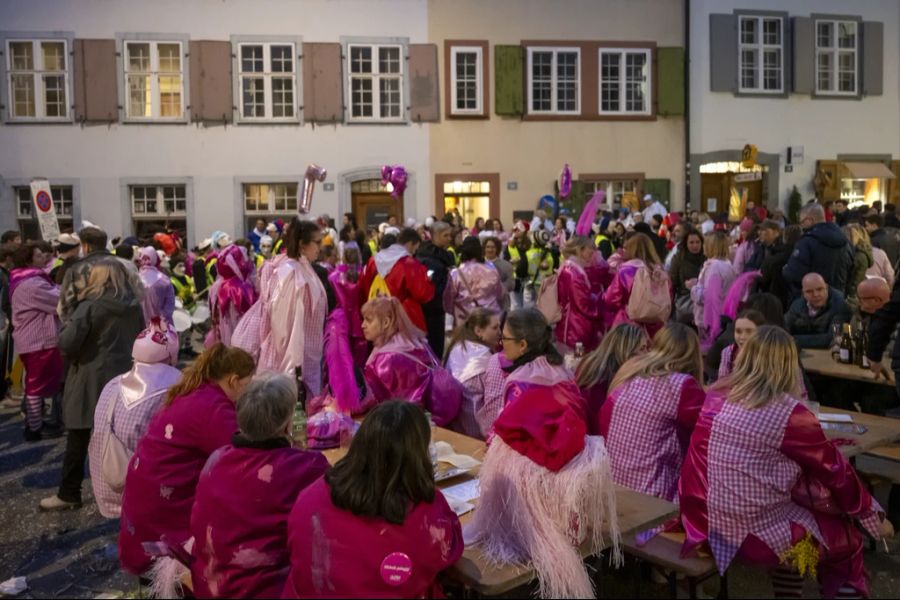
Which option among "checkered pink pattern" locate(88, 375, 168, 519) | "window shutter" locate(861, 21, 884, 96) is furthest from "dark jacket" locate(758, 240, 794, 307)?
"window shutter" locate(861, 21, 884, 96)

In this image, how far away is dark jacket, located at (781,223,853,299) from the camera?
749 cm

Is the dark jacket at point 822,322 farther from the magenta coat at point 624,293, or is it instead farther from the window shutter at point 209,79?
the window shutter at point 209,79

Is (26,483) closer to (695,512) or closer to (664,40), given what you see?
(695,512)

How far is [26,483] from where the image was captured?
6.29 m

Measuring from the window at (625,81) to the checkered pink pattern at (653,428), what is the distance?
1632cm

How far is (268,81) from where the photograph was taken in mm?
18359

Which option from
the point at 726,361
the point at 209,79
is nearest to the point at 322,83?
the point at 209,79

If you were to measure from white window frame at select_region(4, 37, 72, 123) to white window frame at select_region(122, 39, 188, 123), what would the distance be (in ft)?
3.68

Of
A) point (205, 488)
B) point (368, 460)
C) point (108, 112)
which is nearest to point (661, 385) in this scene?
point (368, 460)

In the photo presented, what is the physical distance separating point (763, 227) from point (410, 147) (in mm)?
11432

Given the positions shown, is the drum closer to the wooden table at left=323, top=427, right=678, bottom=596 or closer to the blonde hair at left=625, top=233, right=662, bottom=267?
the blonde hair at left=625, top=233, right=662, bottom=267

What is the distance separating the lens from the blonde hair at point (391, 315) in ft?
15.8

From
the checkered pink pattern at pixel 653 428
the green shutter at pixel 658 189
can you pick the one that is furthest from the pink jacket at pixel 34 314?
the green shutter at pixel 658 189

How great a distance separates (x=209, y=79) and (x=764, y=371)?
653 inches
